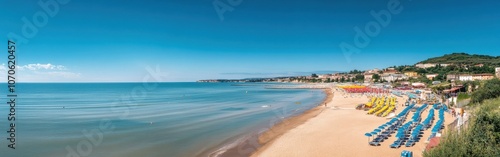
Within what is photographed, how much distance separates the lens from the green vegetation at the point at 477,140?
7.69 meters

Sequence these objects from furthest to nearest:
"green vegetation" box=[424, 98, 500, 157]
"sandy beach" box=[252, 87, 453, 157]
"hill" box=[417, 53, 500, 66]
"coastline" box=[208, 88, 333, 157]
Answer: "hill" box=[417, 53, 500, 66] < "coastline" box=[208, 88, 333, 157] < "sandy beach" box=[252, 87, 453, 157] < "green vegetation" box=[424, 98, 500, 157]

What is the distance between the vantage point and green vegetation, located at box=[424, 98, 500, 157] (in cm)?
769

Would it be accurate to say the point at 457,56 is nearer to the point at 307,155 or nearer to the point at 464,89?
Result: the point at 464,89

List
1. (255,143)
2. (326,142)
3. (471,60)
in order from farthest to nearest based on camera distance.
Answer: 1. (471,60)
2. (255,143)
3. (326,142)

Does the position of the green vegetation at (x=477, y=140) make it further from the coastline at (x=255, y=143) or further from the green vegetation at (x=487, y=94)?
the green vegetation at (x=487, y=94)

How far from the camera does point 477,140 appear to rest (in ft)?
26.9

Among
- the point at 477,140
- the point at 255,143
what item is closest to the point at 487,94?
the point at 255,143

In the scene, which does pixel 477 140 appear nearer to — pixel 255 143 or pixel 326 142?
pixel 326 142

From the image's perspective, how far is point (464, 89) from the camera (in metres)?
45.2

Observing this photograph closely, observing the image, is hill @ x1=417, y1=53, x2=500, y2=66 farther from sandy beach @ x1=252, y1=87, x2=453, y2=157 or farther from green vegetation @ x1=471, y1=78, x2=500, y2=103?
sandy beach @ x1=252, y1=87, x2=453, y2=157

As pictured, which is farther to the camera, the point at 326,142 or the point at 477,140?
the point at 326,142

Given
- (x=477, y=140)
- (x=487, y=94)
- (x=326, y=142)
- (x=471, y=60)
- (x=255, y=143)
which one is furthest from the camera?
(x=471, y=60)

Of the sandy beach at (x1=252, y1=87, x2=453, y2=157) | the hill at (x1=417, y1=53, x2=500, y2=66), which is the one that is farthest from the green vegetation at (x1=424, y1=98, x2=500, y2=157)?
the hill at (x1=417, y1=53, x2=500, y2=66)

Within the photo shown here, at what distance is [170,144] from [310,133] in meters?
7.98
